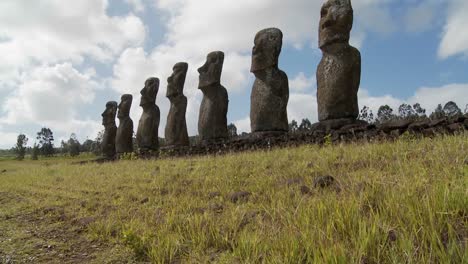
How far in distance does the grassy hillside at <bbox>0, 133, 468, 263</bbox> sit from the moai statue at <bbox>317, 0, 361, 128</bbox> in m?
2.76

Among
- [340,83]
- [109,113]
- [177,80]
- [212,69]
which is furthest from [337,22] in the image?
[109,113]

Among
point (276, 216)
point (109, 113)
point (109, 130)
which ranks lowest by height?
point (276, 216)

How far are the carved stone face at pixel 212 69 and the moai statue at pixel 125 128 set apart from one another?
19.5 feet

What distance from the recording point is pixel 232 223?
3.19 metres

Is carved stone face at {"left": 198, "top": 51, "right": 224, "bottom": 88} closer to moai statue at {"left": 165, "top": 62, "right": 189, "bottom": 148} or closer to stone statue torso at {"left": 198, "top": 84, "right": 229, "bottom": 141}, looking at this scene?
stone statue torso at {"left": 198, "top": 84, "right": 229, "bottom": 141}

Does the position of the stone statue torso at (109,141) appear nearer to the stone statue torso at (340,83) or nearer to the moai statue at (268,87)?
the moai statue at (268,87)

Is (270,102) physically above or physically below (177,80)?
below

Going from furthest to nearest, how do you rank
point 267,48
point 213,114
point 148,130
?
1. point 148,130
2. point 213,114
3. point 267,48

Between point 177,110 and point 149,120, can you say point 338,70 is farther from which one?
point 149,120

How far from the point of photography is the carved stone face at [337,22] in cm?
905

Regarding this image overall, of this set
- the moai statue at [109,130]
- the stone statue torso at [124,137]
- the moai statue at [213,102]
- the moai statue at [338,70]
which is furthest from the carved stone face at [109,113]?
the moai statue at [338,70]

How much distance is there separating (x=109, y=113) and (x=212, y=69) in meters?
8.66

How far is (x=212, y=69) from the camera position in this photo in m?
13.0

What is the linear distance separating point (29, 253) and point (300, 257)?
2.43m
